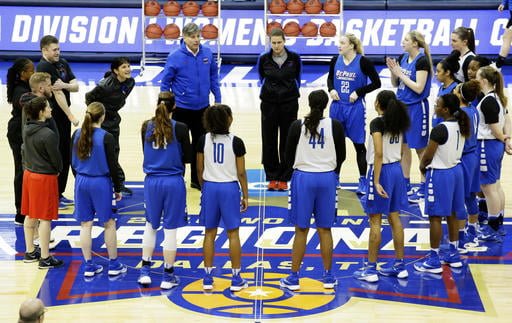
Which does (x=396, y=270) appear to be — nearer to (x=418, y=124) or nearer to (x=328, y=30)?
(x=418, y=124)

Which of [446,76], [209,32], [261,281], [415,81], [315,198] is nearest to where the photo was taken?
[315,198]

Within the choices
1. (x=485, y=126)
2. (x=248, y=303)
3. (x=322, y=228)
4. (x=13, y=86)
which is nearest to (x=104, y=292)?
(x=248, y=303)

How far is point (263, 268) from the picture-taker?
9.39 m

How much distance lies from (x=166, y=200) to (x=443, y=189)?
8.56 ft

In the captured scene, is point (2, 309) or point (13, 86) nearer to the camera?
point (2, 309)

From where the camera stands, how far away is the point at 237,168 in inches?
336

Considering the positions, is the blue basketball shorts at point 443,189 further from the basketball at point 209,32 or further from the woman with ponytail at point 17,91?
the basketball at point 209,32

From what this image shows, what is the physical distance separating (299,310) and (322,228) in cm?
82

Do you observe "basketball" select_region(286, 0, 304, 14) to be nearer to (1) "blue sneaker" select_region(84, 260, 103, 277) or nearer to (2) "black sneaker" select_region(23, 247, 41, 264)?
(2) "black sneaker" select_region(23, 247, 41, 264)

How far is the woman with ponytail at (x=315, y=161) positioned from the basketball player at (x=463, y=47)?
2.99m

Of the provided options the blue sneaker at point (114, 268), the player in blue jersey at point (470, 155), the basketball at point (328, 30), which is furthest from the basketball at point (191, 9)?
the blue sneaker at point (114, 268)

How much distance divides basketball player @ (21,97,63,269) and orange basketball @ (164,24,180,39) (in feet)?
35.9

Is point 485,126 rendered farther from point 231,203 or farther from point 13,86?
point 13,86

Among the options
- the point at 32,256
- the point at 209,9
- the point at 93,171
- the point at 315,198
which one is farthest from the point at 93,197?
the point at 209,9
